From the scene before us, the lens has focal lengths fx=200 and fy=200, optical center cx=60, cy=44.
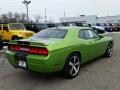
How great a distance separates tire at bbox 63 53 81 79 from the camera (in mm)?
5615

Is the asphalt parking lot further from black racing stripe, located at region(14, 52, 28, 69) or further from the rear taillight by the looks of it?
the rear taillight

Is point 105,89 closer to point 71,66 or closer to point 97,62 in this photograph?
point 71,66

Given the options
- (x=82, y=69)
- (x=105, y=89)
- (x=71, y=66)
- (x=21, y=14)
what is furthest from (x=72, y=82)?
(x=21, y=14)

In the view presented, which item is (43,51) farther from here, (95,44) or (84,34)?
(95,44)

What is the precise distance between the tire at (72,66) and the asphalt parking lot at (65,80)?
0.50 ft

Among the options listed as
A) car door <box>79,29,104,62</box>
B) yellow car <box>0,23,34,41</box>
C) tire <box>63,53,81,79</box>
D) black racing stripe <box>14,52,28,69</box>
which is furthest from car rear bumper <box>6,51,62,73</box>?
yellow car <box>0,23,34,41</box>

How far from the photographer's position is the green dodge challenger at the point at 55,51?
508cm

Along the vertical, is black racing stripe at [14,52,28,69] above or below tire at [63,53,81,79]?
above

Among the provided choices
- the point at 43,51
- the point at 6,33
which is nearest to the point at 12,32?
the point at 6,33

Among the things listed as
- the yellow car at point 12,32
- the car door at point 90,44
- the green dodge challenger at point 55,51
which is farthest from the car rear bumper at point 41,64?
the yellow car at point 12,32

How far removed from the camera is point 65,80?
5.63m

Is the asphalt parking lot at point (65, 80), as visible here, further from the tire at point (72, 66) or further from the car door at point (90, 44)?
the car door at point (90, 44)

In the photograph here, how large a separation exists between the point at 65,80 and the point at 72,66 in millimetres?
471

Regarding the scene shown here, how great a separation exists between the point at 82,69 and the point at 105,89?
1.95m
